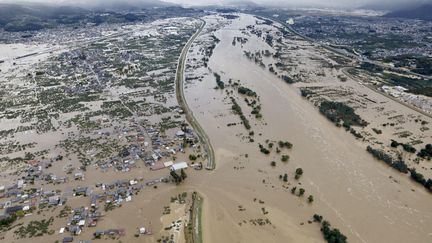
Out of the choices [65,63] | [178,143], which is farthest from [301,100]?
[65,63]

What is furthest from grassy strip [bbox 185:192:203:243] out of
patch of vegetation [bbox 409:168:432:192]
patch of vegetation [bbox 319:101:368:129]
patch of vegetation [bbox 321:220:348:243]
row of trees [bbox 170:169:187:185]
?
patch of vegetation [bbox 319:101:368:129]

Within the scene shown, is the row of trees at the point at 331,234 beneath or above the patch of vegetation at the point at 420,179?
beneath

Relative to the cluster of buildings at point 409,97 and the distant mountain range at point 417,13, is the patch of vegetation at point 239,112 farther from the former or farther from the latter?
the distant mountain range at point 417,13

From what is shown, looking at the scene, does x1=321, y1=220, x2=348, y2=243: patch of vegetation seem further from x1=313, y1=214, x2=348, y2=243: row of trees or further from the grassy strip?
the grassy strip

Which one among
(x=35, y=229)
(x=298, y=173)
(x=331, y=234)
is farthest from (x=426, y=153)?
(x=35, y=229)

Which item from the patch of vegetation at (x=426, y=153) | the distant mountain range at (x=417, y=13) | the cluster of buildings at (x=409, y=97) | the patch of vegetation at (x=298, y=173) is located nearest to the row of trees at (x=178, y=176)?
the patch of vegetation at (x=298, y=173)

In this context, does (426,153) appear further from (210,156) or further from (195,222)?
(195,222)
